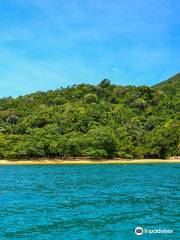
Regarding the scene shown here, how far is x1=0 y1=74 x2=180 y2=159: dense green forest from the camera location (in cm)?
11512

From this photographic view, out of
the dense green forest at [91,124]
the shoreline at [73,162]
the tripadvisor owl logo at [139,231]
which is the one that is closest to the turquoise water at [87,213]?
the tripadvisor owl logo at [139,231]

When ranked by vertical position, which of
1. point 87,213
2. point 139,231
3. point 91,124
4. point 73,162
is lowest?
point 139,231

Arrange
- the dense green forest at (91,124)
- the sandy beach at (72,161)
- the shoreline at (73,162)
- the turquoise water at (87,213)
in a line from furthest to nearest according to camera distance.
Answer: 1. the dense green forest at (91,124)
2. the sandy beach at (72,161)
3. the shoreline at (73,162)
4. the turquoise water at (87,213)

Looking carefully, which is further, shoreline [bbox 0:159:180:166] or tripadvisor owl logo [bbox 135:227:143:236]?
shoreline [bbox 0:159:180:166]

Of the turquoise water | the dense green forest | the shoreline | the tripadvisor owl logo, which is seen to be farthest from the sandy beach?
the tripadvisor owl logo

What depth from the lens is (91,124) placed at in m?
146

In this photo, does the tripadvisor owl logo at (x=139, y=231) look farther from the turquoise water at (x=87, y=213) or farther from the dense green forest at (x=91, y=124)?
the dense green forest at (x=91, y=124)

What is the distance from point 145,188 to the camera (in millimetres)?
41562

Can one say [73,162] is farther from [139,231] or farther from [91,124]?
[139,231]

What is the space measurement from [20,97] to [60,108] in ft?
134

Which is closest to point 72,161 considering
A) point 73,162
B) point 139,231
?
point 73,162

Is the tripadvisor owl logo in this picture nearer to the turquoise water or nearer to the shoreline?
the turquoise water

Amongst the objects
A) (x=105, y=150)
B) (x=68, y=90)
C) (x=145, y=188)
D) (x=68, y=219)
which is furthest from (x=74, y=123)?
(x=68, y=219)

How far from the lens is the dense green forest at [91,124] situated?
11512cm
